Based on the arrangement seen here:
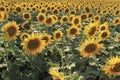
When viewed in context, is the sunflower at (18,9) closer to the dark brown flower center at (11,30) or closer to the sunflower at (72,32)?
the sunflower at (72,32)

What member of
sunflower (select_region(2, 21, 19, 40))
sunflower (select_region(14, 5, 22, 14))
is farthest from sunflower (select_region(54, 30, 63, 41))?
sunflower (select_region(14, 5, 22, 14))

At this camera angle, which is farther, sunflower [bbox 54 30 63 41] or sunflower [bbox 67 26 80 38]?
sunflower [bbox 67 26 80 38]

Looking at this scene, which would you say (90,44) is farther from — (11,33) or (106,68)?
(11,33)

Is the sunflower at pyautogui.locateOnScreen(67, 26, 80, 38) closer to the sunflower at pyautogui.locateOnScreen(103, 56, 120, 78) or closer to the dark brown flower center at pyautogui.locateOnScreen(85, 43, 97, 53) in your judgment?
the dark brown flower center at pyautogui.locateOnScreen(85, 43, 97, 53)

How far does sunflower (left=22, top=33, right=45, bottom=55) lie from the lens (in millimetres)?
5645

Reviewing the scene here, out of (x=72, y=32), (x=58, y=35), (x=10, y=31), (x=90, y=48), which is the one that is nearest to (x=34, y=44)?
(x=90, y=48)

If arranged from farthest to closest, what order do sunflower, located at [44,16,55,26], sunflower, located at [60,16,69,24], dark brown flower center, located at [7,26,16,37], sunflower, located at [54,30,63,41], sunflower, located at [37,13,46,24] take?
sunflower, located at [60,16,69,24] → sunflower, located at [37,13,46,24] → sunflower, located at [44,16,55,26] → sunflower, located at [54,30,63,41] → dark brown flower center, located at [7,26,16,37]

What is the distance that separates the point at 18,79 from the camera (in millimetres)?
5652

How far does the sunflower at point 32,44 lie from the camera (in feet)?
18.5

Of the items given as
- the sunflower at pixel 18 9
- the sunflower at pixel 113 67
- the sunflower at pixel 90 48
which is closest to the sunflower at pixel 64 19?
the sunflower at pixel 18 9

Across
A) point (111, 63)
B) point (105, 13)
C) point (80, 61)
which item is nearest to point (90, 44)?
point (80, 61)

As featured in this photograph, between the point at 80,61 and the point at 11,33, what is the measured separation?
144cm

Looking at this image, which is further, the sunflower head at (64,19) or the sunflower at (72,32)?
the sunflower head at (64,19)

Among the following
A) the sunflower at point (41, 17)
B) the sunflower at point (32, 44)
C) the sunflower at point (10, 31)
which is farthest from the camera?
the sunflower at point (41, 17)
